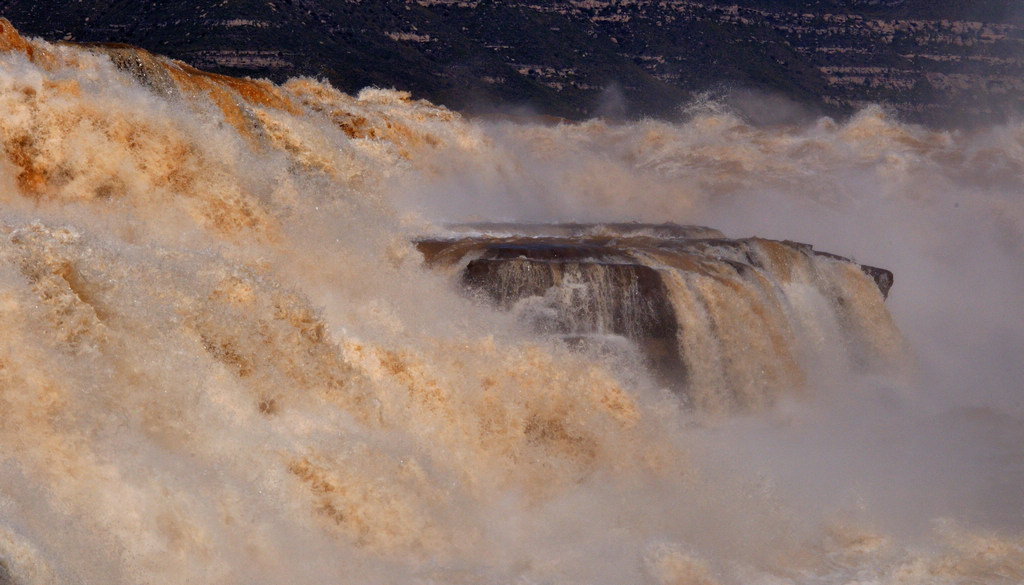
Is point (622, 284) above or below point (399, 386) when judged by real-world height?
above

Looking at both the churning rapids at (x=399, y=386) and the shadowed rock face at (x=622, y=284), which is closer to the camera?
the churning rapids at (x=399, y=386)

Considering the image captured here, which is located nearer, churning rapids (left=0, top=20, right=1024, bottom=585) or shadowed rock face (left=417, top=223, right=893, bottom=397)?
churning rapids (left=0, top=20, right=1024, bottom=585)

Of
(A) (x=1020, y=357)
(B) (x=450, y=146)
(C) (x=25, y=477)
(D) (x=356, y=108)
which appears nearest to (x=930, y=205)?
(A) (x=1020, y=357)

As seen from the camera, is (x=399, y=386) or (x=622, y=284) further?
(x=622, y=284)

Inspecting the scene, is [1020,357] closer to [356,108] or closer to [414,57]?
[356,108]
